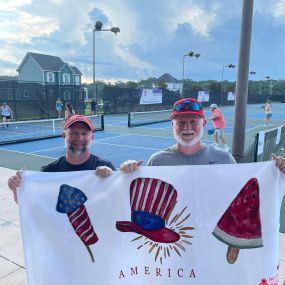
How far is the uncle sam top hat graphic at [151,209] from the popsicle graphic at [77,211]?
26 cm

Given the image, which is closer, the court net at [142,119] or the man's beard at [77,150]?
the man's beard at [77,150]

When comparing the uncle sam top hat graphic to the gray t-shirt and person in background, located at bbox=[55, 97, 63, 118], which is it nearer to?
the gray t-shirt

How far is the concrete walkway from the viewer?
12.6ft

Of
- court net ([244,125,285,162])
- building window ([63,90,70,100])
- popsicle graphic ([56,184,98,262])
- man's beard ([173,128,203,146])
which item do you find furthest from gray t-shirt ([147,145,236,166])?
building window ([63,90,70,100])

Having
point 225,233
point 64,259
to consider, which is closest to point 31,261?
point 64,259

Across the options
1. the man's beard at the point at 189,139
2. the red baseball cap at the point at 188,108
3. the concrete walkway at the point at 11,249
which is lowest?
the concrete walkway at the point at 11,249

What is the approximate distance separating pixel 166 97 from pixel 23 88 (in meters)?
16.5

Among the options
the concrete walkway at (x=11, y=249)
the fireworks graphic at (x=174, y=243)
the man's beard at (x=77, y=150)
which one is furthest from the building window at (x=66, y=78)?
the fireworks graphic at (x=174, y=243)

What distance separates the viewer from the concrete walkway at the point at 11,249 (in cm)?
385

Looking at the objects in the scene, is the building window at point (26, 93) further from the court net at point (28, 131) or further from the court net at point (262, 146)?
the court net at point (262, 146)

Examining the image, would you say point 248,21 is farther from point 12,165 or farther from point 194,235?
point 12,165

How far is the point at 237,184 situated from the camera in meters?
2.74

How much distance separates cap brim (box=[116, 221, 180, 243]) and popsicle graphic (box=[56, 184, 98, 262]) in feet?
0.83

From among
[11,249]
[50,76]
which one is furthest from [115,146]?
[50,76]
